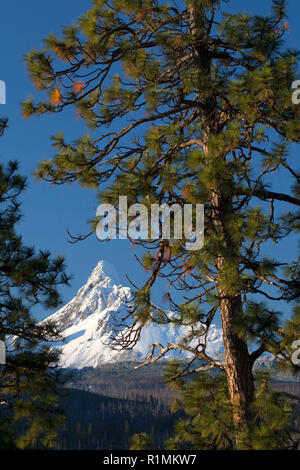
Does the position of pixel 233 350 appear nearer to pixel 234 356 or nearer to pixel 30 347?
pixel 234 356

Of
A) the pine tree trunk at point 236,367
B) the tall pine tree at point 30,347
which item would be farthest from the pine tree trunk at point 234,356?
the tall pine tree at point 30,347

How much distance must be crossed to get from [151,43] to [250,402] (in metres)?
4.14

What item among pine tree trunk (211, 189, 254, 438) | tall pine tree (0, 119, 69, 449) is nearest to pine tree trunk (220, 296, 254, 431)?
pine tree trunk (211, 189, 254, 438)

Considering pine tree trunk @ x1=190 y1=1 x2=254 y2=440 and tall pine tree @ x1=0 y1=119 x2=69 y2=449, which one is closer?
pine tree trunk @ x1=190 y1=1 x2=254 y2=440

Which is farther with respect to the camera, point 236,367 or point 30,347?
point 30,347

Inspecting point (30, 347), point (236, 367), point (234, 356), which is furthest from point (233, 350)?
point (30, 347)

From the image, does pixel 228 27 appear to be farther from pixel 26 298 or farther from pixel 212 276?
pixel 26 298

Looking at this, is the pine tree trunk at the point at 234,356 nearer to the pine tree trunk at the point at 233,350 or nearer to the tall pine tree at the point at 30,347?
the pine tree trunk at the point at 233,350

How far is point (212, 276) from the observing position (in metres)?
4.73

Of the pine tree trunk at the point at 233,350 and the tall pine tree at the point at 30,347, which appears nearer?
the pine tree trunk at the point at 233,350

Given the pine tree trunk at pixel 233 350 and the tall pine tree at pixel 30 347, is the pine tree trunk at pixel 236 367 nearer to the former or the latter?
the pine tree trunk at pixel 233 350

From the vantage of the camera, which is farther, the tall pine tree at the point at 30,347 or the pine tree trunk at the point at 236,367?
the tall pine tree at the point at 30,347

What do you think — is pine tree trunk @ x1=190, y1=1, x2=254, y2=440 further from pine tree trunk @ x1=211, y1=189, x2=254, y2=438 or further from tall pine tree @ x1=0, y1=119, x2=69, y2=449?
tall pine tree @ x1=0, y1=119, x2=69, y2=449
